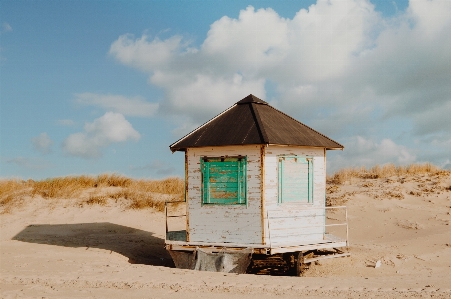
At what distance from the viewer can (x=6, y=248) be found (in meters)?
17.7

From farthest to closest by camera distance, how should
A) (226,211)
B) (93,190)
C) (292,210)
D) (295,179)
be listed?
(93,190)
(295,179)
(292,210)
(226,211)

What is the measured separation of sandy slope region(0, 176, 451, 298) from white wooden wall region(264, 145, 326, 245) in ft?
4.97

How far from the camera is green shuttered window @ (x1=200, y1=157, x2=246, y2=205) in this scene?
13.7m

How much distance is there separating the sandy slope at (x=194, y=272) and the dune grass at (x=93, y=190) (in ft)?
2.39

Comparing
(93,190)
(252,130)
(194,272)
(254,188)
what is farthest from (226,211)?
(93,190)

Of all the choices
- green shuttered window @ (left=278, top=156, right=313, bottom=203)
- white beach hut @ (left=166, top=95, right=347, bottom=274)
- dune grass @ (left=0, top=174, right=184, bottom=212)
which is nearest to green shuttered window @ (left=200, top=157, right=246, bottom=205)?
white beach hut @ (left=166, top=95, right=347, bottom=274)

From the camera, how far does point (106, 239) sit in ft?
65.8

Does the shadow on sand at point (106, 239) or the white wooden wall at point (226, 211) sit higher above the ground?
the white wooden wall at point (226, 211)

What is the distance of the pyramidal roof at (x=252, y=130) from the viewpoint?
537 inches

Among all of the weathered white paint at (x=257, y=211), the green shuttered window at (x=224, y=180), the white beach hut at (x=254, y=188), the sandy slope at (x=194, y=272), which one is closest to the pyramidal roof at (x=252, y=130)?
the white beach hut at (x=254, y=188)

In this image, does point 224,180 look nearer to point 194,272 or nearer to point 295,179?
point 295,179

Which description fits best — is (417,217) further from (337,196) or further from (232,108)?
(232,108)

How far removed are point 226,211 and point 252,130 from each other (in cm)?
253

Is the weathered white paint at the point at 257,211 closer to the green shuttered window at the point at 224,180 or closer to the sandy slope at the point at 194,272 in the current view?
the green shuttered window at the point at 224,180
